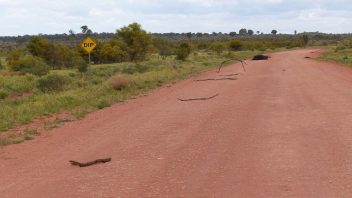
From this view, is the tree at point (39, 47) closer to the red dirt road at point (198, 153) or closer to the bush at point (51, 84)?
the bush at point (51, 84)

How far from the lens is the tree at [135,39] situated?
177ft

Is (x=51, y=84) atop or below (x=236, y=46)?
atop

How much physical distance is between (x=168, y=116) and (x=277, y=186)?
22.6 ft

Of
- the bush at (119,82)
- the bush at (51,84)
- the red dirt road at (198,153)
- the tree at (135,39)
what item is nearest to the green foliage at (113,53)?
the tree at (135,39)

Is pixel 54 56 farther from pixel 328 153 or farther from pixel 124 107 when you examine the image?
pixel 328 153

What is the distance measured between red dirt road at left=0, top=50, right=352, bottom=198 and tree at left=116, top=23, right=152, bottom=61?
129 feet

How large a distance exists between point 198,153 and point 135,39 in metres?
→ 46.0

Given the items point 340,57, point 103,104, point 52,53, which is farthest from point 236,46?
point 103,104

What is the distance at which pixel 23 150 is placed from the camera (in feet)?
32.4

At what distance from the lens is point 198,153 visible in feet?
28.2

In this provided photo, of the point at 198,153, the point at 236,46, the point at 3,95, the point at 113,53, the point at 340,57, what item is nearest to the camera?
the point at 198,153

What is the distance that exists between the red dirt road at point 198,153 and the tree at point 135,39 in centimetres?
3931

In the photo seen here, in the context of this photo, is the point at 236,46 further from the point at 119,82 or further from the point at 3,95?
the point at 119,82

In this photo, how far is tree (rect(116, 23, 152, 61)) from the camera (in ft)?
177
